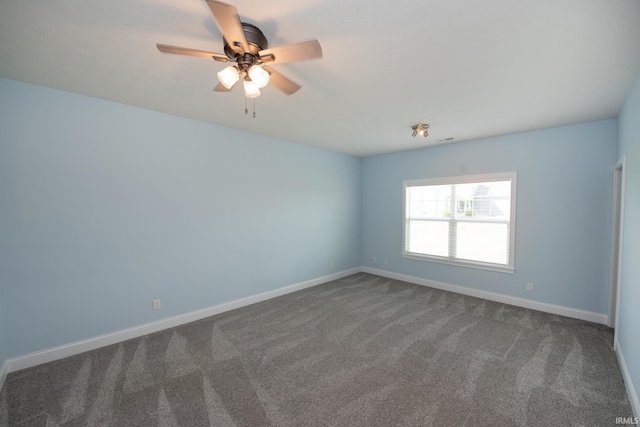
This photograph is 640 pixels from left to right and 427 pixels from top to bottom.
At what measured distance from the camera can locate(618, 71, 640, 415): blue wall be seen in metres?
1.96

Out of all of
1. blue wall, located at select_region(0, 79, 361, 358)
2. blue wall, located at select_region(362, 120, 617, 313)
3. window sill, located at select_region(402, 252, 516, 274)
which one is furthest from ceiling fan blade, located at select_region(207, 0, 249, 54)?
window sill, located at select_region(402, 252, 516, 274)

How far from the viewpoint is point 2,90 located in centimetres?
225

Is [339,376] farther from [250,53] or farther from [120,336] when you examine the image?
[250,53]

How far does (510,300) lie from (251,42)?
4.77 m

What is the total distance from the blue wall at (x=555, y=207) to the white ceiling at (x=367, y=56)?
46 centimetres

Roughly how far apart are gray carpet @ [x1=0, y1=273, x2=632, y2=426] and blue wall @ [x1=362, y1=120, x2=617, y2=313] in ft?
1.65

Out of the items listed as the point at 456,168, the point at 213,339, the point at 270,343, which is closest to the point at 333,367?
the point at 270,343

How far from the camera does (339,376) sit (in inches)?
89.6

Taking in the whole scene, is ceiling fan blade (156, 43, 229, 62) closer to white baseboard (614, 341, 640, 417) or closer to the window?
white baseboard (614, 341, 640, 417)

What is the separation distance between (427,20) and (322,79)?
0.95m

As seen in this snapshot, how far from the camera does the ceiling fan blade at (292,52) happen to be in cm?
141

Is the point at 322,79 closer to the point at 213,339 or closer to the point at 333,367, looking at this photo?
the point at 333,367

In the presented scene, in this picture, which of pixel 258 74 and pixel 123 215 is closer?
pixel 258 74

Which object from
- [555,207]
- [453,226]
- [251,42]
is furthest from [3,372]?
[555,207]
